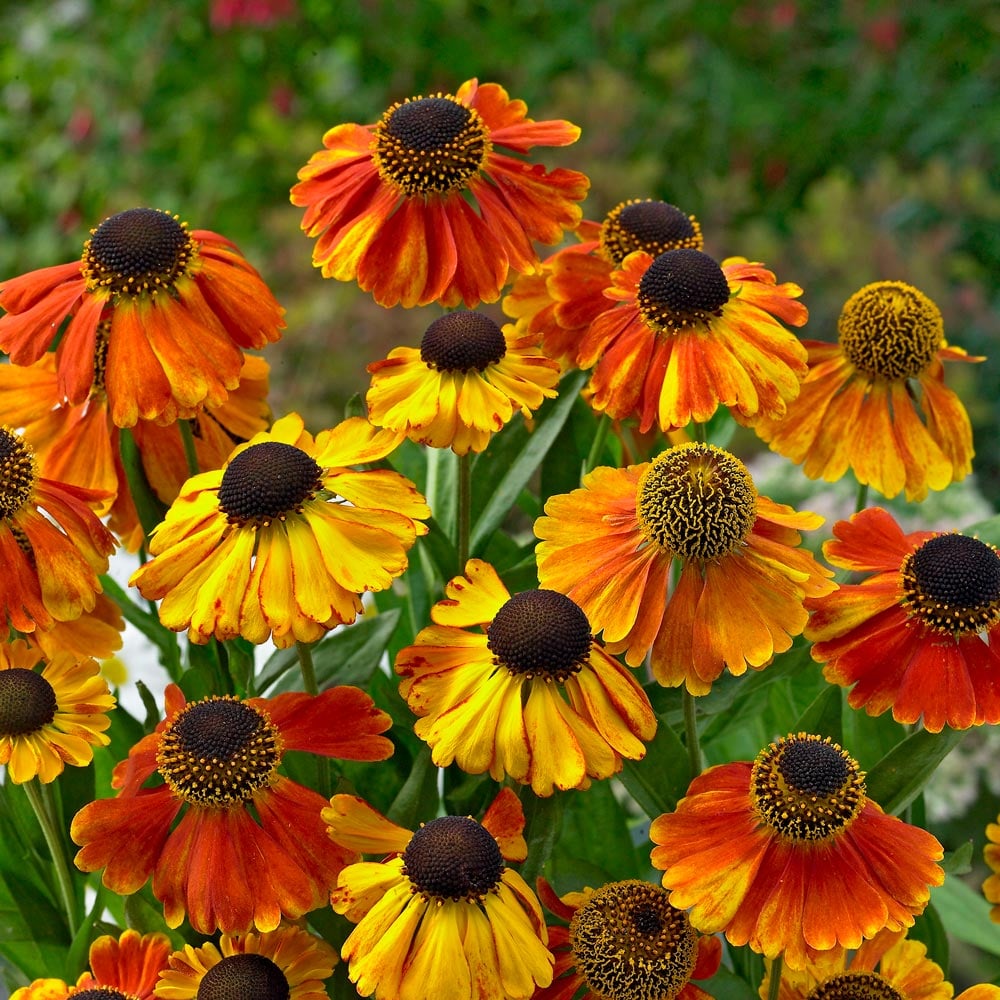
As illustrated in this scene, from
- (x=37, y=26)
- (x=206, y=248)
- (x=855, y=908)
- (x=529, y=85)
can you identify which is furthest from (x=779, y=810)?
(x=37, y=26)

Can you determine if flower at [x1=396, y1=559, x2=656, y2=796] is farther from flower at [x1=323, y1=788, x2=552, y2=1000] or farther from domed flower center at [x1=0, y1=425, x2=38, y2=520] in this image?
domed flower center at [x1=0, y1=425, x2=38, y2=520]

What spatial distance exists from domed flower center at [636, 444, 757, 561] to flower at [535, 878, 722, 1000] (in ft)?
0.58

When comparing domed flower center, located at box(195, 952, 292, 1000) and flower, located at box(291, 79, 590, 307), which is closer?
domed flower center, located at box(195, 952, 292, 1000)

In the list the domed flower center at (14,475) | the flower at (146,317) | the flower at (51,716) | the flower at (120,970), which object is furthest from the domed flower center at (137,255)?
the flower at (120,970)

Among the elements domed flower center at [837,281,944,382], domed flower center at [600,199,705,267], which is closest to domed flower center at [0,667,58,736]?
domed flower center at [600,199,705,267]

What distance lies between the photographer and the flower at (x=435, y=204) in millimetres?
Answer: 880

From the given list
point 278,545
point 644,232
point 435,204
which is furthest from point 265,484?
point 644,232

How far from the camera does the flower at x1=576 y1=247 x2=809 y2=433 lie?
0.83m

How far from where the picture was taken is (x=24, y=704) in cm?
80

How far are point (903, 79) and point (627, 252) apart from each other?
2.69 meters

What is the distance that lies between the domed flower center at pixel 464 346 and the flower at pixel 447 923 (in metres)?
0.26

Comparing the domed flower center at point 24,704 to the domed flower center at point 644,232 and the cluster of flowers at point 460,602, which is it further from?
the domed flower center at point 644,232

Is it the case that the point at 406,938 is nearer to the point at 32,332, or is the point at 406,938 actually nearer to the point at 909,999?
the point at 909,999

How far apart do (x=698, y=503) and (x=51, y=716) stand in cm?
37
